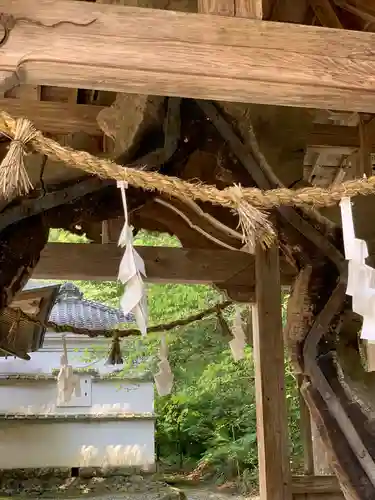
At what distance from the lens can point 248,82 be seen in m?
1.57

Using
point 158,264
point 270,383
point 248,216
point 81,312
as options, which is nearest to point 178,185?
point 248,216

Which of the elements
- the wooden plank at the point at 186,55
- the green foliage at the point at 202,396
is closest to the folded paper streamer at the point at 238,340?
the green foliage at the point at 202,396

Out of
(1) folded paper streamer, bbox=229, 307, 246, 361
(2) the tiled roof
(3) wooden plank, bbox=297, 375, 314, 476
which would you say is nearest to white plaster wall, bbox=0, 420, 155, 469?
(2) the tiled roof

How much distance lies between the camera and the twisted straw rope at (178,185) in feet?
5.22

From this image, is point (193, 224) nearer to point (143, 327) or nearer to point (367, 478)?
point (367, 478)

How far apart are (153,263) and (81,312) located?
197 inches

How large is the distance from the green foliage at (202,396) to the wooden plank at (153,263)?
3206 millimetres

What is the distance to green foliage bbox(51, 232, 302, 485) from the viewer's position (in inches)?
303

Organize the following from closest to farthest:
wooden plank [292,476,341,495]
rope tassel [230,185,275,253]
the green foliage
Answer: rope tassel [230,185,275,253], wooden plank [292,476,341,495], the green foliage

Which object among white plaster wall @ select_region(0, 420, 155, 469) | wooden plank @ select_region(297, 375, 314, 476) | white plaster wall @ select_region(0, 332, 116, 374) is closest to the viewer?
wooden plank @ select_region(297, 375, 314, 476)

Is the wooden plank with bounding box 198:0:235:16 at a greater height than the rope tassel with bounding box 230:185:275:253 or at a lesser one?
greater

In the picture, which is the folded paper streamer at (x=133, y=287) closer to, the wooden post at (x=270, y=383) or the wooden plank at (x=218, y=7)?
the wooden plank at (x=218, y=7)

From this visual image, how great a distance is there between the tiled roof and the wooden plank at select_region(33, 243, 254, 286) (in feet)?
14.5

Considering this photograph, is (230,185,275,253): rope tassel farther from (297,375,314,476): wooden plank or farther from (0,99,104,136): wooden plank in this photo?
(297,375,314,476): wooden plank
